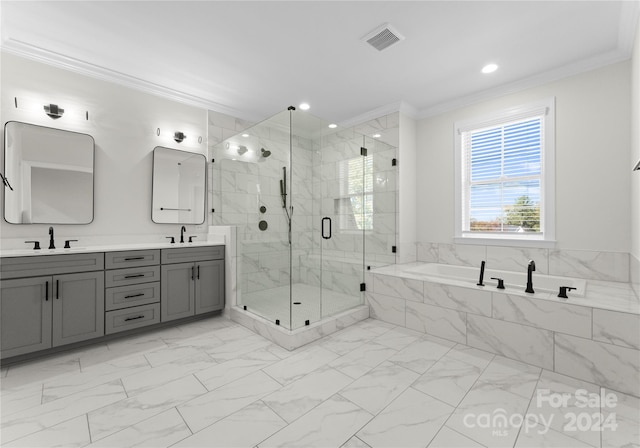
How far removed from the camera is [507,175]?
337cm

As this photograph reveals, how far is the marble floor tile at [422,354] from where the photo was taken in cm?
216

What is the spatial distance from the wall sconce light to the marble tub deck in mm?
2205

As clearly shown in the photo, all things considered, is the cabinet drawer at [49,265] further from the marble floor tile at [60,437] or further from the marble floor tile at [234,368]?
the marble floor tile at [234,368]

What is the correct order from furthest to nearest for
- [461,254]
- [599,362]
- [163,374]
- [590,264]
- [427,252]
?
[427,252] → [461,254] → [590,264] → [163,374] → [599,362]

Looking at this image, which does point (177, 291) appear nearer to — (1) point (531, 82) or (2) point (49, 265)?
(2) point (49, 265)

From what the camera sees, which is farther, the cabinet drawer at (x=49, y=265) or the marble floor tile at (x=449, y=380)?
the cabinet drawer at (x=49, y=265)

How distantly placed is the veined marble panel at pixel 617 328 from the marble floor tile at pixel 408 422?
1235mm

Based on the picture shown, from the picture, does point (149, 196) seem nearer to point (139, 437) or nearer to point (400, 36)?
point (139, 437)

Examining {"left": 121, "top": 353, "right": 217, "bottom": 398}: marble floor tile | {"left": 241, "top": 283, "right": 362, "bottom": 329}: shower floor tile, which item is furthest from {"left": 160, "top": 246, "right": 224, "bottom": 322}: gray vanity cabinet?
{"left": 121, "top": 353, "right": 217, "bottom": 398}: marble floor tile

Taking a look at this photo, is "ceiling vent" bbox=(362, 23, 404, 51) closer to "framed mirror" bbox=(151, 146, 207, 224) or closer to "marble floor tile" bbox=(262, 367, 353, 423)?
"framed mirror" bbox=(151, 146, 207, 224)

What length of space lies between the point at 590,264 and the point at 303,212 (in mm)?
2974

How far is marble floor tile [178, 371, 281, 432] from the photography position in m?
1.56

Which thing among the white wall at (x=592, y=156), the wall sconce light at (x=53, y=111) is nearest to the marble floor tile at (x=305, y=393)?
the white wall at (x=592, y=156)

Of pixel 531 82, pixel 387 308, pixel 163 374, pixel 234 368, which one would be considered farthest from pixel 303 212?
pixel 531 82
